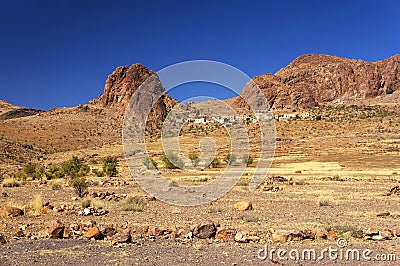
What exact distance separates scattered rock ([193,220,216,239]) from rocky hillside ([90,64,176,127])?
77.2 m

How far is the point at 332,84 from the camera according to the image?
142125 millimetres

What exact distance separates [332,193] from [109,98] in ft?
285

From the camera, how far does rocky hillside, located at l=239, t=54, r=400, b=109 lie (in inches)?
A: 4924

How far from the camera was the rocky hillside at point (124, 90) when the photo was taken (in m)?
90.6

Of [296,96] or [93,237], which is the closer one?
[93,237]

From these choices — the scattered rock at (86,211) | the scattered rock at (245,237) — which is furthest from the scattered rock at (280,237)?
the scattered rock at (86,211)

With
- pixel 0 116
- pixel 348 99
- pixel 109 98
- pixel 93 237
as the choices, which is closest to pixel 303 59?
pixel 348 99

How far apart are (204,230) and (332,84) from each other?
142 m

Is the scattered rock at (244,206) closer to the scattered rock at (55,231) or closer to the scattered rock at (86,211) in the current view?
the scattered rock at (86,211)

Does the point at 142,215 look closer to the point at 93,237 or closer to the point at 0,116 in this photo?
the point at 93,237

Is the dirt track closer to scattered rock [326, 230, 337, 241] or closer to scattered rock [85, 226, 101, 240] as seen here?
scattered rock [85, 226, 101, 240]

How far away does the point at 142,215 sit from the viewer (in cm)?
1325

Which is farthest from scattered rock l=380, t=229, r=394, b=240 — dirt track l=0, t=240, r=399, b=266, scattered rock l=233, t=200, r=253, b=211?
scattered rock l=233, t=200, r=253, b=211

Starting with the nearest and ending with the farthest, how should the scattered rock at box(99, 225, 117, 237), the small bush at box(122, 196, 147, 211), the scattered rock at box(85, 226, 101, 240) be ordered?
1. the scattered rock at box(85, 226, 101, 240)
2. the scattered rock at box(99, 225, 117, 237)
3. the small bush at box(122, 196, 147, 211)
